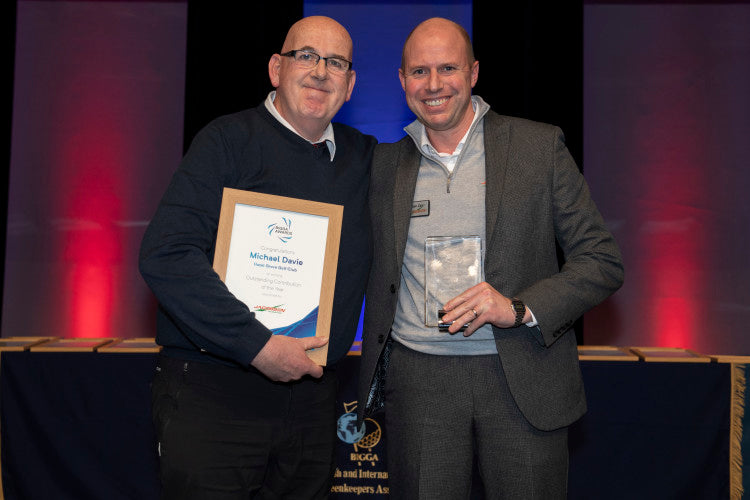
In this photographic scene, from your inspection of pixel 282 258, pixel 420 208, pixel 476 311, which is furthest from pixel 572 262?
pixel 282 258

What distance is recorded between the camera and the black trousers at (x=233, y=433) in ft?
5.88

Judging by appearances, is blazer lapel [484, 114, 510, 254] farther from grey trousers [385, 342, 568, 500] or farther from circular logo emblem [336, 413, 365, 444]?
circular logo emblem [336, 413, 365, 444]

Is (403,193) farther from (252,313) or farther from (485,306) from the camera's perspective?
(252,313)

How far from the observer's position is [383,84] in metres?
5.02

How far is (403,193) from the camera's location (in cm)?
200

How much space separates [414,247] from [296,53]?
771 millimetres

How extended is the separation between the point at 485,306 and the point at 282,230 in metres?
0.64

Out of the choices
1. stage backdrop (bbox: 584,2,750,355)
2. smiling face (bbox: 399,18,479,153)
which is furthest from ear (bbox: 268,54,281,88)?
stage backdrop (bbox: 584,2,750,355)

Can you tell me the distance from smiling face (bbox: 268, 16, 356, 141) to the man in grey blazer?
29cm

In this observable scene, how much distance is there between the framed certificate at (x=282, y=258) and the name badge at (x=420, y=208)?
24cm

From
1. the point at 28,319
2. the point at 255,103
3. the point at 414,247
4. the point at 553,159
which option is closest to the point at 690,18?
the point at 255,103

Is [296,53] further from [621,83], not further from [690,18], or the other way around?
[690,18]

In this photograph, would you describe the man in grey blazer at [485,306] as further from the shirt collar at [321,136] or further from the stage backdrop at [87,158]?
the stage backdrop at [87,158]

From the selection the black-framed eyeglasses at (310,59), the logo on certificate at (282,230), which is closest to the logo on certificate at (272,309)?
the logo on certificate at (282,230)
